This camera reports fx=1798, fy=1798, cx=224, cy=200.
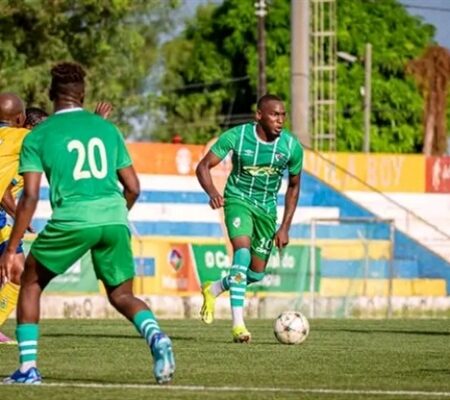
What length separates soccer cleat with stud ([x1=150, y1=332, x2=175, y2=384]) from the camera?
11086 millimetres

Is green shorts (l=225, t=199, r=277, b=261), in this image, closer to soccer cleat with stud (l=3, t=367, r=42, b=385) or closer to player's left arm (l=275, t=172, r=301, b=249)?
player's left arm (l=275, t=172, r=301, b=249)

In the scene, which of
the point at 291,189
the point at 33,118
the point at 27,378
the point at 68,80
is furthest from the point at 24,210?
the point at 291,189

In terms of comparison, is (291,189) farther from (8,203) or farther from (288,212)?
(8,203)

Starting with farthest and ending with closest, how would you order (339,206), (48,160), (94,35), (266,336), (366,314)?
(94,35)
(339,206)
(366,314)
(266,336)
(48,160)

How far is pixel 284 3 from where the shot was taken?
79.9 m

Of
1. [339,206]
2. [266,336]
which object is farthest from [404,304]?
[266,336]

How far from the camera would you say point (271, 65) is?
78188 mm

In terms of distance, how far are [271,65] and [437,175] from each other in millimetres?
34490

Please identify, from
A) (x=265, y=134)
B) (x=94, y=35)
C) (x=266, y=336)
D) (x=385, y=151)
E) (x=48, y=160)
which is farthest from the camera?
(x=385, y=151)

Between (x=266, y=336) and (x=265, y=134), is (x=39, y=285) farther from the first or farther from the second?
(x=266, y=336)

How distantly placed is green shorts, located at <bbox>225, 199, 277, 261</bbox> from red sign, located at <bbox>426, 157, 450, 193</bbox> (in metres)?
26.8

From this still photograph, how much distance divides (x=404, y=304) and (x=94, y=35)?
1963 centimetres

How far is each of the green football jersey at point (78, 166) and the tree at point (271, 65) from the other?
6719cm

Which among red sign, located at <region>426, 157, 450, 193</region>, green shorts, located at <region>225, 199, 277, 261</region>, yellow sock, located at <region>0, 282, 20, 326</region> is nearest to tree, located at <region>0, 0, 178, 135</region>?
red sign, located at <region>426, 157, 450, 193</region>
